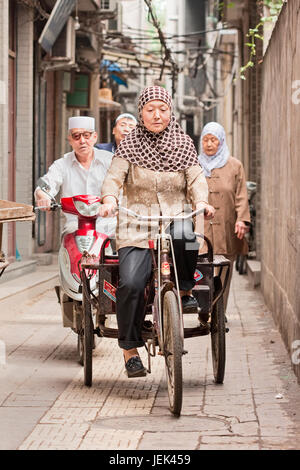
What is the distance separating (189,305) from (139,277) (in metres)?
0.39

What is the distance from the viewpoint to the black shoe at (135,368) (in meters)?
6.87

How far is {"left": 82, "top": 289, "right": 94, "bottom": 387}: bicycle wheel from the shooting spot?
7.07 meters

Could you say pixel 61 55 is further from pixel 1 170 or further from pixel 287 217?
pixel 287 217

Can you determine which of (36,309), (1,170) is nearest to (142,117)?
(36,309)

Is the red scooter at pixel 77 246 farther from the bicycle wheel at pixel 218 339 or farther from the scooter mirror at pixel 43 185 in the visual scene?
the bicycle wheel at pixel 218 339

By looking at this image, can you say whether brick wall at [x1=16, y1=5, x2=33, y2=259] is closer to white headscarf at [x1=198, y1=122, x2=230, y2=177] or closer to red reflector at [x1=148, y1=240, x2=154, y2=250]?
white headscarf at [x1=198, y1=122, x2=230, y2=177]

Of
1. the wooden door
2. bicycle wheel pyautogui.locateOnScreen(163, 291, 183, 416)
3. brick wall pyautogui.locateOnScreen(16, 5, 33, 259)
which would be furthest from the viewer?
brick wall pyautogui.locateOnScreen(16, 5, 33, 259)

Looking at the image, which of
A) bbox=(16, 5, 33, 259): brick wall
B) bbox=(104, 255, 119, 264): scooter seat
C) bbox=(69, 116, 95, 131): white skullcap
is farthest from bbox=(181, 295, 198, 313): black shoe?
bbox=(16, 5, 33, 259): brick wall

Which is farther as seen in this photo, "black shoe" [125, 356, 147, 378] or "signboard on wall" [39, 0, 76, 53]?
"signboard on wall" [39, 0, 76, 53]

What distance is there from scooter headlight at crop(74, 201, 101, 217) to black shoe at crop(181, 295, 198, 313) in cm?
135

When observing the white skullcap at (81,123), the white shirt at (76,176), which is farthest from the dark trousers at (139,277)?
the white skullcap at (81,123)

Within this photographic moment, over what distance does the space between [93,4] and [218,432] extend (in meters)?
18.6

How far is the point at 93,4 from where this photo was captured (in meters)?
23.2
